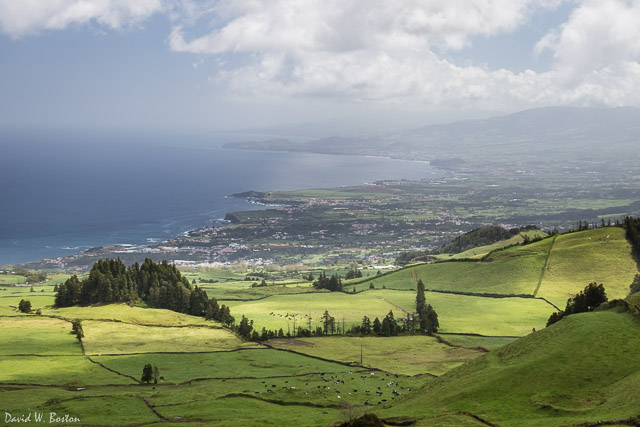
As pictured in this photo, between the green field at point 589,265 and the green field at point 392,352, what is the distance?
45.2 m

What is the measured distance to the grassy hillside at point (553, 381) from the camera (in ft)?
149

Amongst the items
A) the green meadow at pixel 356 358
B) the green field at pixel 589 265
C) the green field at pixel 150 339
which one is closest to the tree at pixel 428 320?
the green meadow at pixel 356 358

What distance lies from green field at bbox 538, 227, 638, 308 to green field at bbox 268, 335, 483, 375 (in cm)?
4523

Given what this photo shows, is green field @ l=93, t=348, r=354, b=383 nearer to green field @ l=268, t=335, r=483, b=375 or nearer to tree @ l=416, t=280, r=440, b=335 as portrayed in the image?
green field @ l=268, t=335, r=483, b=375

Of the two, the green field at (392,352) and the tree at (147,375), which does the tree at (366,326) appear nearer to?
the green field at (392,352)

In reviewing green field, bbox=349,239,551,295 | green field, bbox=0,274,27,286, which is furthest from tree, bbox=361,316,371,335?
green field, bbox=0,274,27,286

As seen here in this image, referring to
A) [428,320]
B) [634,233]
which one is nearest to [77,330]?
[428,320]

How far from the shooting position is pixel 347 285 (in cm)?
17512

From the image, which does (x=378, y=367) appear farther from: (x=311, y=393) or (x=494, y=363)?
(x=494, y=363)

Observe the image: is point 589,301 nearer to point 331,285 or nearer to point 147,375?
point 147,375

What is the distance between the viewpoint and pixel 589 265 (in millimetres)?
144625

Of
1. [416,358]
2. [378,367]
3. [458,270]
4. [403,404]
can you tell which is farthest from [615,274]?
[403,404]

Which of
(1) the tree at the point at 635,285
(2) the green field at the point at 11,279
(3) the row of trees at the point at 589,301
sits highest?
(3) the row of trees at the point at 589,301

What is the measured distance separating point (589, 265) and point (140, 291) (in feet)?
355
